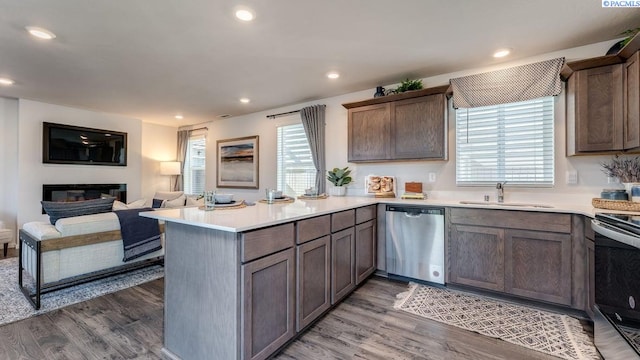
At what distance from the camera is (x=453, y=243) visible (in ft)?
9.37

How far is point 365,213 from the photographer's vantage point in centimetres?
302

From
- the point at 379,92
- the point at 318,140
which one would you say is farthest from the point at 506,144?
the point at 318,140

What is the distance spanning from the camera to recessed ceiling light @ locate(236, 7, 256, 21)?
2.12 m

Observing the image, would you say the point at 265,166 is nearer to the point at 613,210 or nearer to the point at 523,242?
the point at 523,242

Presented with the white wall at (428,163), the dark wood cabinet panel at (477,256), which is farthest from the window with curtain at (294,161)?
the dark wood cabinet panel at (477,256)

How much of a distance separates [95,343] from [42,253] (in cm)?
117

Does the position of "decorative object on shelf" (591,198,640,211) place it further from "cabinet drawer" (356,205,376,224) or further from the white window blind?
"cabinet drawer" (356,205,376,224)

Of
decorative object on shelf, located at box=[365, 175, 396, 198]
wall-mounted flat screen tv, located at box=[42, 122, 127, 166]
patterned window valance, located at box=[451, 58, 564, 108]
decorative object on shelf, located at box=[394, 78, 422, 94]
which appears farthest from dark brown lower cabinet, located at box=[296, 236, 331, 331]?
wall-mounted flat screen tv, located at box=[42, 122, 127, 166]

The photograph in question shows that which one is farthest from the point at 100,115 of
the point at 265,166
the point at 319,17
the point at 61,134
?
the point at 319,17

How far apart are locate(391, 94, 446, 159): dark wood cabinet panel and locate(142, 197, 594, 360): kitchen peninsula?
55.7 inches

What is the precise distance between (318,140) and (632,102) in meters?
3.29

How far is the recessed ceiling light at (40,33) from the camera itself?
7.77ft

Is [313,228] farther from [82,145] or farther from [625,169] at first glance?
[82,145]

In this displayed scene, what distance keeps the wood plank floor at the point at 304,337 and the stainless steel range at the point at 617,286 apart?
396 mm
